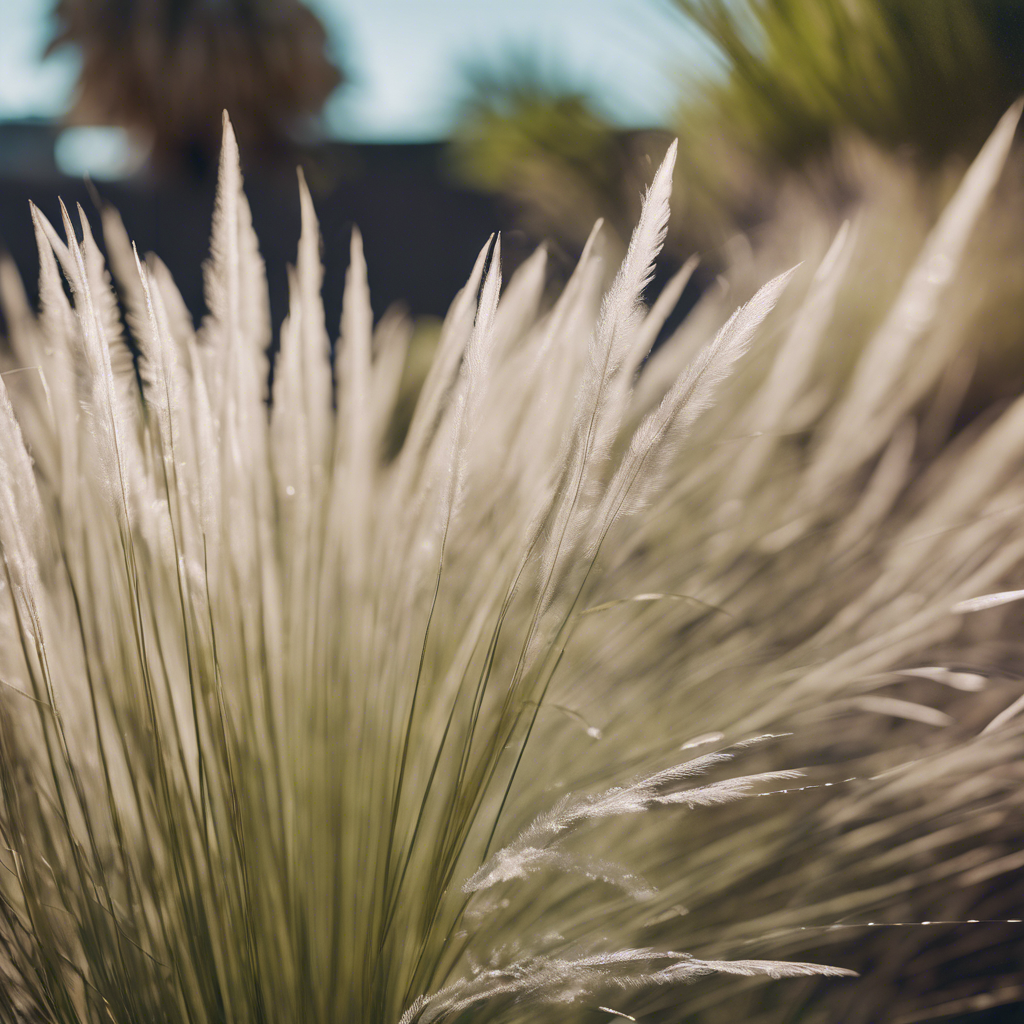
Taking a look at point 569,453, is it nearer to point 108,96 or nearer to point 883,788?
point 883,788

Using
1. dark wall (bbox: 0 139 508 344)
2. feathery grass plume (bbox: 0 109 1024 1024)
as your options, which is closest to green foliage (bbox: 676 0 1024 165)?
feathery grass plume (bbox: 0 109 1024 1024)

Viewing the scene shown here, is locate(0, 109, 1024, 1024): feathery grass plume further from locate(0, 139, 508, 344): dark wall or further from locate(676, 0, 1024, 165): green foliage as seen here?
locate(0, 139, 508, 344): dark wall

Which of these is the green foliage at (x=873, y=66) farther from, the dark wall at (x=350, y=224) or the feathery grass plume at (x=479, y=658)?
the dark wall at (x=350, y=224)

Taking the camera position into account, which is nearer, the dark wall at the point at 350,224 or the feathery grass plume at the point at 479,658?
the feathery grass plume at the point at 479,658

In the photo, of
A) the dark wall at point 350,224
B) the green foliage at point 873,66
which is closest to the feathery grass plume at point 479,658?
the green foliage at point 873,66

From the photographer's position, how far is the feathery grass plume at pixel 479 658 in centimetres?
28

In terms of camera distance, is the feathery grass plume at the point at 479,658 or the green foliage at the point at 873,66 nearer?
the feathery grass plume at the point at 479,658

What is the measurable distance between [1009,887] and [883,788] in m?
0.12

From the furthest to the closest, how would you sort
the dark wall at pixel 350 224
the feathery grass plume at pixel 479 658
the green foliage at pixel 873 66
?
the dark wall at pixel 350 224 < the green foliage at pixel 873 66 < the feathery grass plume at pixel 479 658

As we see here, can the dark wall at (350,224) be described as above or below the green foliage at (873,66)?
below

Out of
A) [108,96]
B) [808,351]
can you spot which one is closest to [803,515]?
[808,351]

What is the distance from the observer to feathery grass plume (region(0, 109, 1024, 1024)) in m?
0.28

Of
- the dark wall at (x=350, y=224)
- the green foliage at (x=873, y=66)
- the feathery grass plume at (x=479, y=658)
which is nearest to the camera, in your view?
the feathery grass plume at (x=479, y=658)

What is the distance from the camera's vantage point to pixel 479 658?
0.35 metres
